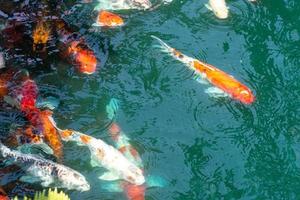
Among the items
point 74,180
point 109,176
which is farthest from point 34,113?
point 109,176

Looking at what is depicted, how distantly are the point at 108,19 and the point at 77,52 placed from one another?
30.9 inches

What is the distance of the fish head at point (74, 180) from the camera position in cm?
550

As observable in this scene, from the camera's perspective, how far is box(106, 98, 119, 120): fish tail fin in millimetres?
6355

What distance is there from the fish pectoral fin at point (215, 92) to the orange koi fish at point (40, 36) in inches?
83.1

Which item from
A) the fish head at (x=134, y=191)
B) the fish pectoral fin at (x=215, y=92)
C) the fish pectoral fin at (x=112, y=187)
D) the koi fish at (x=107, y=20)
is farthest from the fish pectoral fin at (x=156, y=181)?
the koi fish at (x=107, y=20)

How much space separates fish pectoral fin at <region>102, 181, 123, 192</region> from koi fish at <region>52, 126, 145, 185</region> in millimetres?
65

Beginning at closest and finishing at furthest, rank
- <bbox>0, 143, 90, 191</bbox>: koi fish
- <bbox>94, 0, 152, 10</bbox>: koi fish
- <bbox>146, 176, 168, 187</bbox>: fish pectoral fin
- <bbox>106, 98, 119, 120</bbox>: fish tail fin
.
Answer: <bbox>0, 143, 90, 191</bbox>: koi fish < <bbox>146, 176, 168, 187</bbox>: fish pectoral fin < <bbox>106, 98, 119, 120</bbox>: fish tail fin < <bbox>94, 0, 152, 10</bbox>: koi fish

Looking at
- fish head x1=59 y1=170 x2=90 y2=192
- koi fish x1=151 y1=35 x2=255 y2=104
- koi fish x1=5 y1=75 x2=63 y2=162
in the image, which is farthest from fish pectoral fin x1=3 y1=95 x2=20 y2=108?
koi fish x1=151 y1=35 x2=255 y2=104

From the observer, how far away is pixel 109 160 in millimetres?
5672

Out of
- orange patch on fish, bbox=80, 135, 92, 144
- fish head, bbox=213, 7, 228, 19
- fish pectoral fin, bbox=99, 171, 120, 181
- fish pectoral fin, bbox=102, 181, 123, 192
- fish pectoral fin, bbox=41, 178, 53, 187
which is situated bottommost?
fish pectoral fin, bbox=41, 178, 53, 187

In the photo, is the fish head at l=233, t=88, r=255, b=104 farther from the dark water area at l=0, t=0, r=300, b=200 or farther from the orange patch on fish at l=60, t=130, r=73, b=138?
the orange patch on fish at l=60, t=130, r=73, b=138

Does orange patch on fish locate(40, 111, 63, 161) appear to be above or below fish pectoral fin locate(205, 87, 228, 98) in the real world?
below

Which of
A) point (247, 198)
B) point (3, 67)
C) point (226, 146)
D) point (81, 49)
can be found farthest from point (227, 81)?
point (3, 67)

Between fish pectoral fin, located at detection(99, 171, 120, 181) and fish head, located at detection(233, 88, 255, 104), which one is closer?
fish pectoral fin, located at detection(99, 171, 120, 181)
